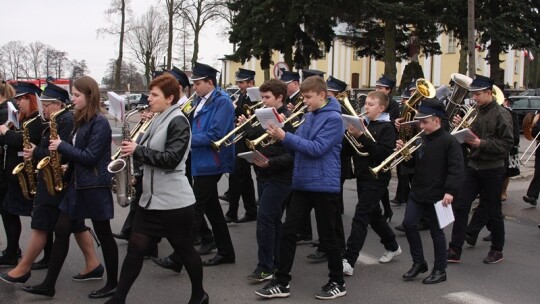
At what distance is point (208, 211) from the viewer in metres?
6.11

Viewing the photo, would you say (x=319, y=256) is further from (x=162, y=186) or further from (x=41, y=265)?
(x=41, y=265)

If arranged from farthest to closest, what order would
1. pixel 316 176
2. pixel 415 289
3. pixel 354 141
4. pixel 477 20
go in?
pixel 477 20
pixel 354 141
pixel 415 289
pixel 316 176

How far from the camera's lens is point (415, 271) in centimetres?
579

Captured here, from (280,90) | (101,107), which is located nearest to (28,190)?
(101,107)

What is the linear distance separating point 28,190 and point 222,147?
1.81 meters

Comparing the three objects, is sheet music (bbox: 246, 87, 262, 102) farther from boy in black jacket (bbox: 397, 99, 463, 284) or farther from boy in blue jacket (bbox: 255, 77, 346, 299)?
boy in blue jacket (bbox: 255, 77, 346, 299)

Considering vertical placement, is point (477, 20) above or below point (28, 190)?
above

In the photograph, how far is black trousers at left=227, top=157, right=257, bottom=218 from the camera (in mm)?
8312

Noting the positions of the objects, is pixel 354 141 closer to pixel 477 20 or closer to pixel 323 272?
pixel 323 272

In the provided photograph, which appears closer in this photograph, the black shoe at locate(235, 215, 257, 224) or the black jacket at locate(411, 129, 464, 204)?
the black jacket at locate(411, 129, 464, 204)

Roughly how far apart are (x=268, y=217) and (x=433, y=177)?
1.55 meters

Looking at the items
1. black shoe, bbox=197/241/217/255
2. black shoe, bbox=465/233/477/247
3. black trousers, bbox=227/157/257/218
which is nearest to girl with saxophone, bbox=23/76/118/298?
black shoe, bbox=197/241/217/255

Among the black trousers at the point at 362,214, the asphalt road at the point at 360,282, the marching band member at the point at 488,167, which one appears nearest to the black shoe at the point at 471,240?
the asphalt road at the point at 360,282

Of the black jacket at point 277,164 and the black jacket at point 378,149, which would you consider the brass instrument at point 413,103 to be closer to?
the black jacket at point 378,149
